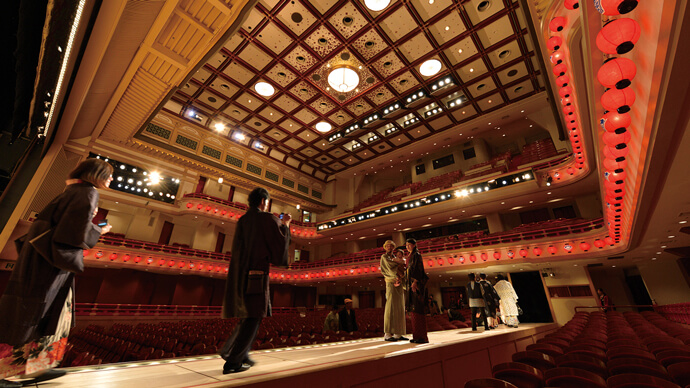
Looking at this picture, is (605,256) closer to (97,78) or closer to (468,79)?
(468,79)

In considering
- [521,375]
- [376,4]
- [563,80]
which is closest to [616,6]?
[521,375]

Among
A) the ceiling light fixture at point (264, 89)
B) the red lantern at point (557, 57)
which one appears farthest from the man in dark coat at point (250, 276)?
the ceiling light fixture at point (264, 89)

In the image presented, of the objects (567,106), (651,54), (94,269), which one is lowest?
(94,269)

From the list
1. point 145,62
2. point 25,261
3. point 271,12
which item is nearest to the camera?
point 25,261

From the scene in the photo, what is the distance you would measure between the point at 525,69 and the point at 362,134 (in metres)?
8.24

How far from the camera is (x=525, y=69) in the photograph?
455 inches

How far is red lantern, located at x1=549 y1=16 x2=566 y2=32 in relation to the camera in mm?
4352

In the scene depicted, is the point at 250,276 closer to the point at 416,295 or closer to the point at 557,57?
the point at 416,295

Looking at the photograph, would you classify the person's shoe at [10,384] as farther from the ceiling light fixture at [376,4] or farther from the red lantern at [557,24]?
the ceiling light fixture at [376,4]

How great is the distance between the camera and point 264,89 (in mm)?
11969

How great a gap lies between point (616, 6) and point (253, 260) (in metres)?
3.12

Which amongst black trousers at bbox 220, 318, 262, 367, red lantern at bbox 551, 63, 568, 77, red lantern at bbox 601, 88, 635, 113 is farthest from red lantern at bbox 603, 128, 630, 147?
black trousers at bbox 220, 318, 262, 367

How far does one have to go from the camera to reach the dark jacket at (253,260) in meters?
1.56

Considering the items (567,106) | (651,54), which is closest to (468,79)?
(567,106)
